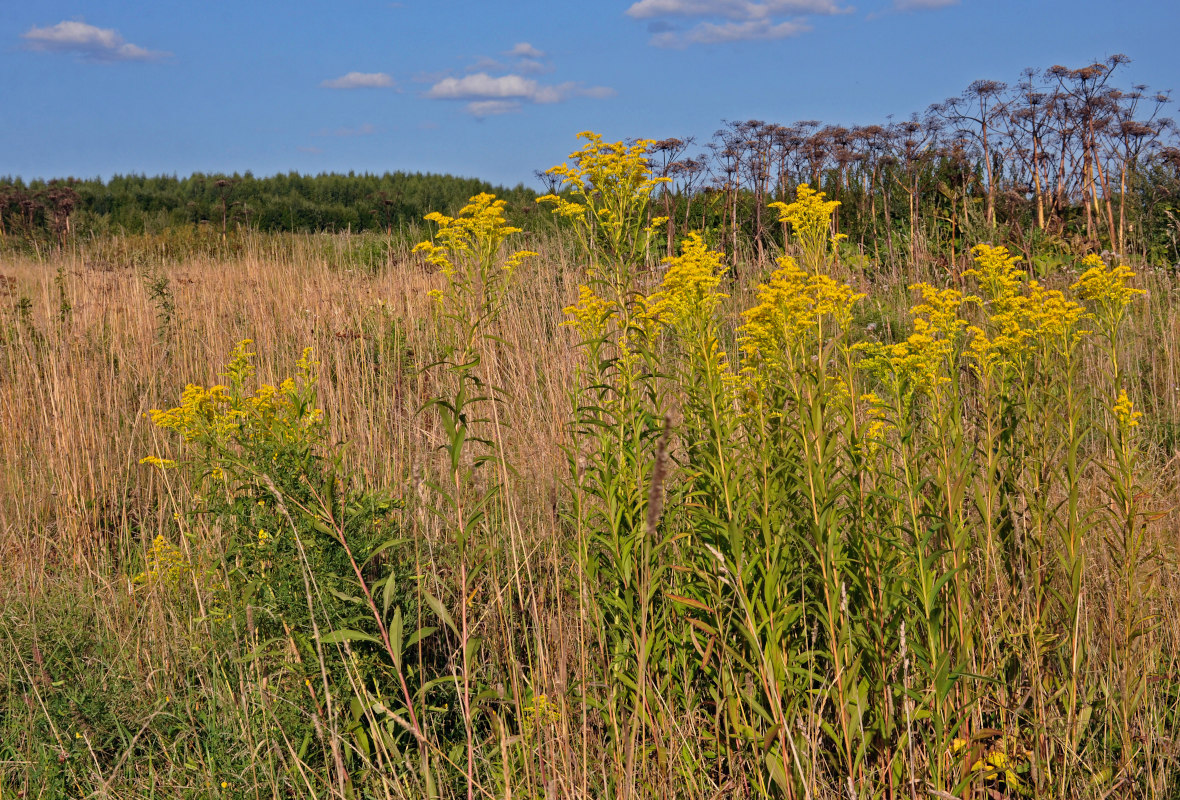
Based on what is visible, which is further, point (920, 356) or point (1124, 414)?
point (1124, 414)

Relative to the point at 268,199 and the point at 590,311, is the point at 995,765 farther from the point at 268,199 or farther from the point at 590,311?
the point at 268,199

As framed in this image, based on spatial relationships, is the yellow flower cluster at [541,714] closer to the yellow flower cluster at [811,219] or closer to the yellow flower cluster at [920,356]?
the yellow flower cluster at [920,356]

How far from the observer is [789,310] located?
205 cm

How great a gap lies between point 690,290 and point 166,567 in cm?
280

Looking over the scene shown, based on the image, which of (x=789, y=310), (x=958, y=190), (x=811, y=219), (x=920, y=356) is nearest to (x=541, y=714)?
(x=789, y=310)

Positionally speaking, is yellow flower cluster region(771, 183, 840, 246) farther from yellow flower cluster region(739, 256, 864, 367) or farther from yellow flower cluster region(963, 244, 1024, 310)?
yellow flower cluster region(963, 244, 1024, 310)

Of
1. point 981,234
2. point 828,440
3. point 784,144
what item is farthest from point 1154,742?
point 784,144

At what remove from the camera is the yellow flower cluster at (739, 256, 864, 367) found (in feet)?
6.66

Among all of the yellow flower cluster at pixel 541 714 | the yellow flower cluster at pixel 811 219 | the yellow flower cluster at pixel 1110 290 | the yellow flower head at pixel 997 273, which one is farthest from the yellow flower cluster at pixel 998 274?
the yellow flower cluster at pixel 541 714

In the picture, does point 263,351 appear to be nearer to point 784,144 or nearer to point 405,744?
point 405,744

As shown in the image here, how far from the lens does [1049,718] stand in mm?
2242

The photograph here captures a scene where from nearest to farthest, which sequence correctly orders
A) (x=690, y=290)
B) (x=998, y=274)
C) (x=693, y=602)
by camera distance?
(x=693, y=602), (x=690, y=290), (x=998, y=274)

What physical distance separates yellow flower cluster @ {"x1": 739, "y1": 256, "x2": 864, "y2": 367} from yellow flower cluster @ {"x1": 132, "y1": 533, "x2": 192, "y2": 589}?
8.08ft

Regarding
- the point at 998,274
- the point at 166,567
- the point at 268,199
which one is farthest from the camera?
the point at 268,199
